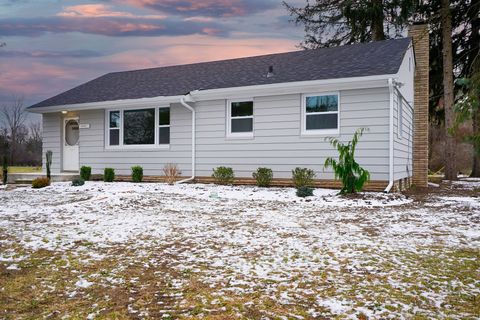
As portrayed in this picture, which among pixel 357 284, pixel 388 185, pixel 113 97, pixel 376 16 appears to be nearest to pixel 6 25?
pixel 113 97

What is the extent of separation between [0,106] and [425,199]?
150 ft

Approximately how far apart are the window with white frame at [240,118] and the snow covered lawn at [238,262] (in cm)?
526

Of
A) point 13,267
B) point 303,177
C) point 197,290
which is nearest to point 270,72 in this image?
point 303,177

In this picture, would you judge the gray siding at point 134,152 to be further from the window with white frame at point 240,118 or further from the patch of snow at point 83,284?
the patch of snow at point 83,284

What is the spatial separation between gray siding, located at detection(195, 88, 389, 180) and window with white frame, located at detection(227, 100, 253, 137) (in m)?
0.22

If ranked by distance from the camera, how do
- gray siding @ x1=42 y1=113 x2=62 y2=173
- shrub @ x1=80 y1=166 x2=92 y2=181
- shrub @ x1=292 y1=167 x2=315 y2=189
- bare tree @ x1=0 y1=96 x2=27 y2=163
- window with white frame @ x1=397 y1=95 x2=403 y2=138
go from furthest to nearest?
bare tree @ x1=0 y1=96 x2=27 y2=163 → gray siding @ x1=42 y1=113 x2=62 y2=173 → shrub @ x1=80 y1=166 x2=92 y2=181 → window with white frame @ x1=397 y1=95 x2=403 y2=138 → shrub @ x1=292 y1=167 x2=315 y2=189

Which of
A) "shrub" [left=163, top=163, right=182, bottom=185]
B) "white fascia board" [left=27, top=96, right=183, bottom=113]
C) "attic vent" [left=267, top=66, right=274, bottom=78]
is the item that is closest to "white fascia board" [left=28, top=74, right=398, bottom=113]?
"white fascia board" [left=27, top=96, right=183, bottom=113]

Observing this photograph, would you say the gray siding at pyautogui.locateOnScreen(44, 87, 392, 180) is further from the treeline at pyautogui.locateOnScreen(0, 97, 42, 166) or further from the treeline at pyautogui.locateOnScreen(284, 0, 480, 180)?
the treeline at pyautogui.locateOnScreen(0, 97, 42, 166)

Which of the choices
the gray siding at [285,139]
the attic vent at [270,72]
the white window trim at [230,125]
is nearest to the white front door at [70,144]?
the gray siding at [285,139]

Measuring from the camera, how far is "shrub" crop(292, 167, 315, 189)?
11234 mm

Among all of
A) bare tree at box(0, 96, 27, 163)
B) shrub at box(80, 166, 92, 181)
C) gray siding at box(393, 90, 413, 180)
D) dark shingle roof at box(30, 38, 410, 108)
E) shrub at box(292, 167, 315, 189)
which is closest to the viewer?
gray siding at box(393, 90, 413, 180)

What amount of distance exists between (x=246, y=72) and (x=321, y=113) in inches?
143

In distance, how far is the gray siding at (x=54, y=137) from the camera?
53.0 ft

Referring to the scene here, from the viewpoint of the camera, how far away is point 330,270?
3941 millimetres
